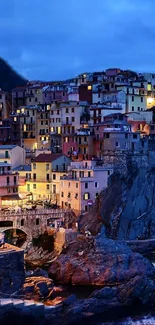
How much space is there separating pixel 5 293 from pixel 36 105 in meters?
44.1

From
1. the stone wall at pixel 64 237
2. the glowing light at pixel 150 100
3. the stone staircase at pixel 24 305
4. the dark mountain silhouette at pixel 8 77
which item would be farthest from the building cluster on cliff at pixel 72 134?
the dark mountain silhouette at pixel 8 77

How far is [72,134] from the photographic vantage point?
64.5 meters

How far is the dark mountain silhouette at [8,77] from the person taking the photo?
4530 inches

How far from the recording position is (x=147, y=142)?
6159cm

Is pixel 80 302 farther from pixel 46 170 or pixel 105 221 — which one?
pixel 46 170

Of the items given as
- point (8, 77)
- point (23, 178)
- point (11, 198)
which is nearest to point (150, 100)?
point (23, 178)

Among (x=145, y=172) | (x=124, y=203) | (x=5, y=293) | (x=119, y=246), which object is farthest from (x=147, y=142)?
(x=5, y=293)

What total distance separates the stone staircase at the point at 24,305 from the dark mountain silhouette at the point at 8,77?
3248 inches

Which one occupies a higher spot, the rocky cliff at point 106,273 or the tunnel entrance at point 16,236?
the tunnel entrance at point 16,236

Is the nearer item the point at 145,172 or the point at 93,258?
the point at 93,258

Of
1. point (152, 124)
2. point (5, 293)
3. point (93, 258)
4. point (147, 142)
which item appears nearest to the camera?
point (5, 293)

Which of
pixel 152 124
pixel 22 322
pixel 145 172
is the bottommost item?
pixel 22 322

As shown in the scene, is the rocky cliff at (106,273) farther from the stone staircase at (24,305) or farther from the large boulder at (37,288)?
the stone staircase at (24,305)

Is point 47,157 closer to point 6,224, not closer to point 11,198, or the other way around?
point 11,198
